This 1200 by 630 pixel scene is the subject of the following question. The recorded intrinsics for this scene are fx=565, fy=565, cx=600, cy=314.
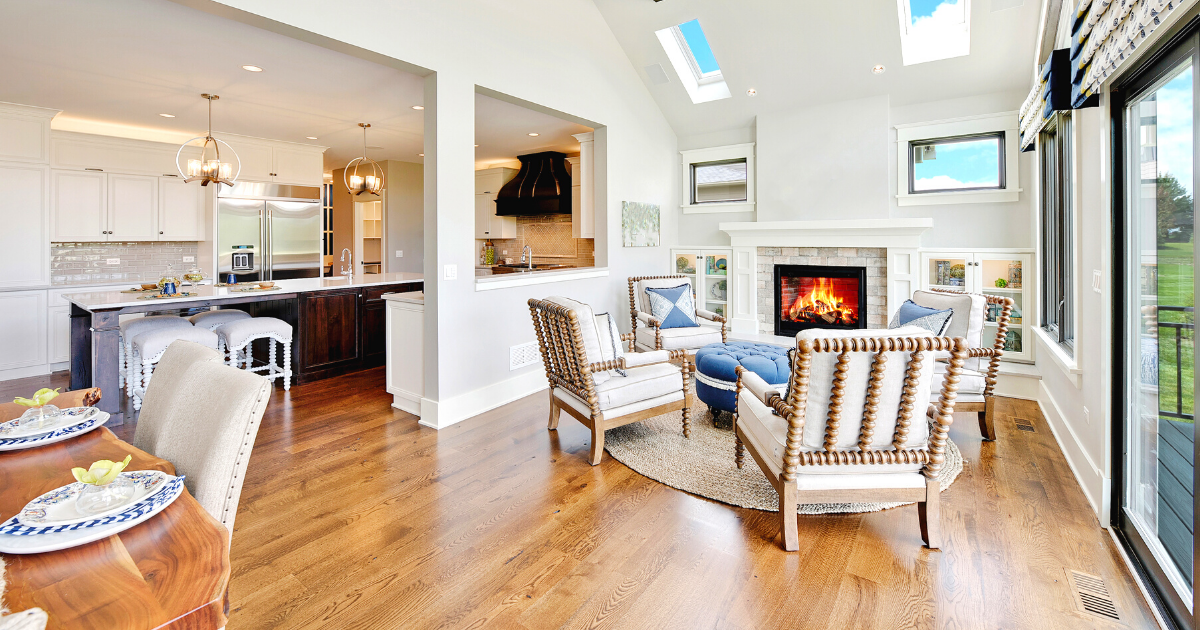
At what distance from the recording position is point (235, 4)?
2.82 meters

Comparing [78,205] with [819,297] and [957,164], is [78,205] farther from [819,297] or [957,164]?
[957,164]

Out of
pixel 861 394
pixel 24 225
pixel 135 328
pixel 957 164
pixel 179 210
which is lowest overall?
pixel 861 394

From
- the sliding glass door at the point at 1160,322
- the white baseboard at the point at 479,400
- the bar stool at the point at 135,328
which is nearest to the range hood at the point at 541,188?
the white baseboard at the point at 479,400

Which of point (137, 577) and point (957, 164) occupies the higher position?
point (957, 164)

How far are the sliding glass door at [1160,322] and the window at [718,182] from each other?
433 centimetres

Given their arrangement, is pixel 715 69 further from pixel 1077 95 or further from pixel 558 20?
pixel 1077 95

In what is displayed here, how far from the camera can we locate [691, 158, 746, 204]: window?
6.66 m

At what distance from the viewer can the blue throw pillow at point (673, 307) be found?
5332mm

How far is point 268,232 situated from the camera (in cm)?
710

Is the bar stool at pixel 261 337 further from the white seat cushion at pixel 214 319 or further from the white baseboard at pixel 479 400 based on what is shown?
the white baseboard at pixel 479 400

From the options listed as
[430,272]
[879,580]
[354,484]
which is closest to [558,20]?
[430,272]

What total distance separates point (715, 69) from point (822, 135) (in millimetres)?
1346

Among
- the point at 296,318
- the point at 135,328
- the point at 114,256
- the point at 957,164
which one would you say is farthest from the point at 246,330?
the point at 957,164

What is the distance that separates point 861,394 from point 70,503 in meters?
2.39
